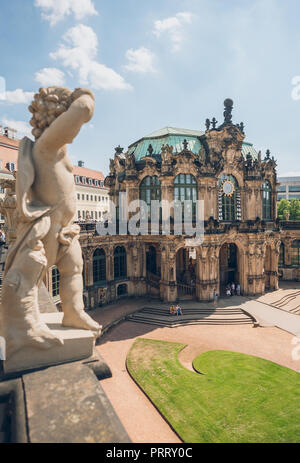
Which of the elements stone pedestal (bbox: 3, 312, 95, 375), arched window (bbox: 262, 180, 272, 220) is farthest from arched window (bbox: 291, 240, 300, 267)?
stone pedestal (bbox: 3, 312, 95, 375)

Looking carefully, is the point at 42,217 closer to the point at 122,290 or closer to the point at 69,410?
the point at 69,410

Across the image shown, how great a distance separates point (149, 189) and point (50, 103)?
30.0 meters

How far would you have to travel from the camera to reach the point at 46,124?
674cm

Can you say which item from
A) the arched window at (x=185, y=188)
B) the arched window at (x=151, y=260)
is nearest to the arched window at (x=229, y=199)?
the arched window at (x=185, y=188)

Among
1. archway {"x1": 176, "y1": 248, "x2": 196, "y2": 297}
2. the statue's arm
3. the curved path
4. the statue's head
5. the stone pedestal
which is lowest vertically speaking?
the curved path

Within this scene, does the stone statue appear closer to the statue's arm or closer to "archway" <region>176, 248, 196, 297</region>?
the statue's arm

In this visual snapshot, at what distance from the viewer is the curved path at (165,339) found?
44.3 ft

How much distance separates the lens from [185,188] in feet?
115

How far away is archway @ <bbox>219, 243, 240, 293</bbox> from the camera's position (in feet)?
132

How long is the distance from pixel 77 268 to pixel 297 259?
47308 millimetres

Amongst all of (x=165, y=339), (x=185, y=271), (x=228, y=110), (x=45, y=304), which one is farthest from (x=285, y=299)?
(x=45, y=304)

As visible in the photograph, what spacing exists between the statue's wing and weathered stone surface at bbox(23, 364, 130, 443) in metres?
3.52

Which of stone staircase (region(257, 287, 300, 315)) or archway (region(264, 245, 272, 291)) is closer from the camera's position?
stone staircase (region(257, 287, 300, 315))

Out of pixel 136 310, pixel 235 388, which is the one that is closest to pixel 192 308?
pixel 136 310
